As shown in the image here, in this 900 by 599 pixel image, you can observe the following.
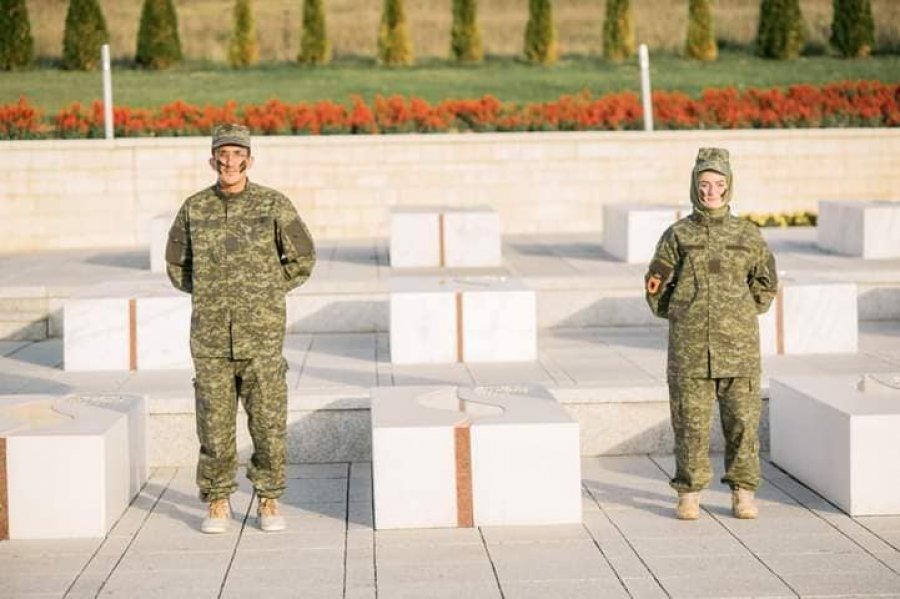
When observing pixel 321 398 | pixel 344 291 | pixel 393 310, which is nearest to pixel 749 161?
pixel 344 291

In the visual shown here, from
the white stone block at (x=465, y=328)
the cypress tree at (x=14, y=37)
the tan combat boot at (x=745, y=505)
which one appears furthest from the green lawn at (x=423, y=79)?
the tan combat boot at (x=745, y=505)

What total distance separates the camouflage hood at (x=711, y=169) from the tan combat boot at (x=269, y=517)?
8.98 feet

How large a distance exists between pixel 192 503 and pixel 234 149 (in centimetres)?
227

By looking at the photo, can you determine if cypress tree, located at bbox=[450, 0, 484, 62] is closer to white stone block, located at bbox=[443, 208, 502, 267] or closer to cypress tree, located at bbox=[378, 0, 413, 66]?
cypress tree, located at bbox=[378, 0, 413, 66]

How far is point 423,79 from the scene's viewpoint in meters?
33.0

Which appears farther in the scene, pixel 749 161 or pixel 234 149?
pixel 749 161

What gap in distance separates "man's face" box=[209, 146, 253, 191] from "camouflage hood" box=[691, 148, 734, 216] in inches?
90.9

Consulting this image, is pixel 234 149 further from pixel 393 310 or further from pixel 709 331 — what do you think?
pixel 393 310

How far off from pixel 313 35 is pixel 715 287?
27.7 m

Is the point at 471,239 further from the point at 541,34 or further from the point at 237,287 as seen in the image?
the point at 541,34

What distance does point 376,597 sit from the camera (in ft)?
24.0

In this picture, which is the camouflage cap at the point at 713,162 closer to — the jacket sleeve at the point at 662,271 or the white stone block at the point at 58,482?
the jacket sleeve at the point at 662,271

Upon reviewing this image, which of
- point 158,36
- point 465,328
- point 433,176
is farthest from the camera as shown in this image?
point 158,36

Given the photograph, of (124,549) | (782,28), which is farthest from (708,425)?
(782,28)
